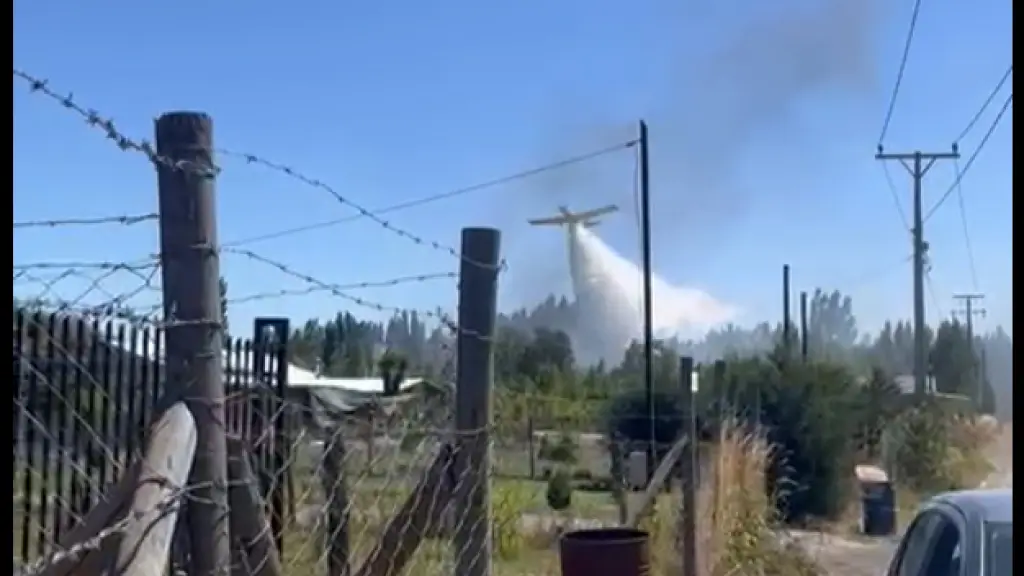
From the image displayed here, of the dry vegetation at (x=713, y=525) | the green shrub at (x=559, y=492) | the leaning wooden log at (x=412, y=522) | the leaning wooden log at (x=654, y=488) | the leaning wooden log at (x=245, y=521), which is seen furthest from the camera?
the green shrub at (x=559, y=492)

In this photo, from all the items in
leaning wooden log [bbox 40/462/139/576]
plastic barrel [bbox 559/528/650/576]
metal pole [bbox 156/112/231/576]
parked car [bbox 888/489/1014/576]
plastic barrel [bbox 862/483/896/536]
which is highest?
metal pole [bbox 156/112/231/576]

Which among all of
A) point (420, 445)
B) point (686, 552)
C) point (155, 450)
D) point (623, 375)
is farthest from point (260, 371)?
point (623, 375)

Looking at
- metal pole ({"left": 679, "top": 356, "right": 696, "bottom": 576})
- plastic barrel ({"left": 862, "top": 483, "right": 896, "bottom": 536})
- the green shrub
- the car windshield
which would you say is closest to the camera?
the car windshield

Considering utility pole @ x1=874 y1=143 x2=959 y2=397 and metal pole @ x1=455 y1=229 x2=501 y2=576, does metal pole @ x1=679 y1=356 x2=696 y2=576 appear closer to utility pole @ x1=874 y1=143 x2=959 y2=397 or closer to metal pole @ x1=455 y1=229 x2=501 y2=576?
metal pole @ x1=455 y1=229 x2=501 y2=576

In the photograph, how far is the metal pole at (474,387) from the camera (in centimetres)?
384

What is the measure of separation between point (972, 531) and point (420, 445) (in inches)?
67.8

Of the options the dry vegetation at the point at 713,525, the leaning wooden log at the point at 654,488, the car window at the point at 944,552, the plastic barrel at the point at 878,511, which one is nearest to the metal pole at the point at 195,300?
the car window at the point at 944,552

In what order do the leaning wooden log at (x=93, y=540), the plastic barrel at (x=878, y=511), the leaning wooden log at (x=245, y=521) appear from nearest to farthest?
the leaning wooden log at (x=93, y=540)
the leaning wooden log at (x=245, y=521)
the plastic barrel at (x=878, y=511)

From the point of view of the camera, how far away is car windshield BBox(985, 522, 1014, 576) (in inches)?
126

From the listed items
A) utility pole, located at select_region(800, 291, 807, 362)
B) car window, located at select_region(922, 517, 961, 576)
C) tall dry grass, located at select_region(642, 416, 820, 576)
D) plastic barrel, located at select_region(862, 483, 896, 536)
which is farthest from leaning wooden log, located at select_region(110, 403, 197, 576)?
utility pole, located at select_region(800, 291, 807, 362)

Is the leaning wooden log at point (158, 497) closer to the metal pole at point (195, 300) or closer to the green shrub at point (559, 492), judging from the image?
the metal pole at point (195, 300)

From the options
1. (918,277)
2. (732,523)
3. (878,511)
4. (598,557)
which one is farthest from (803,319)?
(598,557)

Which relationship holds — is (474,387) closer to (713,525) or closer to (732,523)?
(713,525)

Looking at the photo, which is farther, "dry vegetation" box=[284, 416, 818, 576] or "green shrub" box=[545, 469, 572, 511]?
"green shrub" box=[545, 469, 572, 511]
